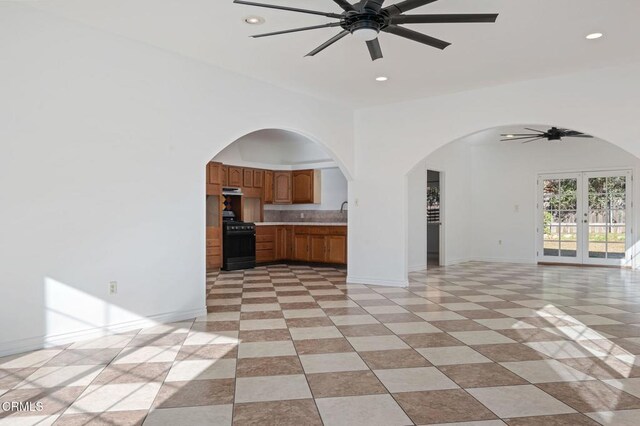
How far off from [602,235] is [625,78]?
522 cm

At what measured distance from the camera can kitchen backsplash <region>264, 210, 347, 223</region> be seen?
9.70 meters

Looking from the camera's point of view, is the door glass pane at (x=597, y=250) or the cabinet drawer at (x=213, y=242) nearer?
the cabinet drawer at (x=213, y=242)

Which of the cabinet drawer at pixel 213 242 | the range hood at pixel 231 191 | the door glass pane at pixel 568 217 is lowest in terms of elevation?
the cabinet drawer at pixel 213 242

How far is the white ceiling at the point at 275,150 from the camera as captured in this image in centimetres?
905

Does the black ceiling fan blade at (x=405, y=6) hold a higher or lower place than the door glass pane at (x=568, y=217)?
higher

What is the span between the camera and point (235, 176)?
898 cm

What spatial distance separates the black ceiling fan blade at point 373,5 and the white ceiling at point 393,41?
2.00 ft

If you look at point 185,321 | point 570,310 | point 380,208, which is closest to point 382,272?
point 380,208

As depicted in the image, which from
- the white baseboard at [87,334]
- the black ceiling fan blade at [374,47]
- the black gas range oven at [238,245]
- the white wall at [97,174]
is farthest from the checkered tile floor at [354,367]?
the black gas range oven at [238,245]

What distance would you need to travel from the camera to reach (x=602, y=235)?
29.8 ft

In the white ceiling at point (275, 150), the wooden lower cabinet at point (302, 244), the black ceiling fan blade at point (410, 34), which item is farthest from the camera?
the white ceiling at point (275, 150)

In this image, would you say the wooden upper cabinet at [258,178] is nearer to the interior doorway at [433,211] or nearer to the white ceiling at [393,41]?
the white ceiling at [393,41]

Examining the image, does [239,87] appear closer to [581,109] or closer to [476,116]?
[476,116]

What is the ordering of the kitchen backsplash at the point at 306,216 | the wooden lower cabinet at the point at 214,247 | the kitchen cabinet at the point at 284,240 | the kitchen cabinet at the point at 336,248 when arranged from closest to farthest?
the wooden lower cabinet at the point at 214,247, the kitchen cabinet at the point at 336,248, the kitchen cabinet at the point at 284,240, the kitchen backsplash at the point at 306,216
